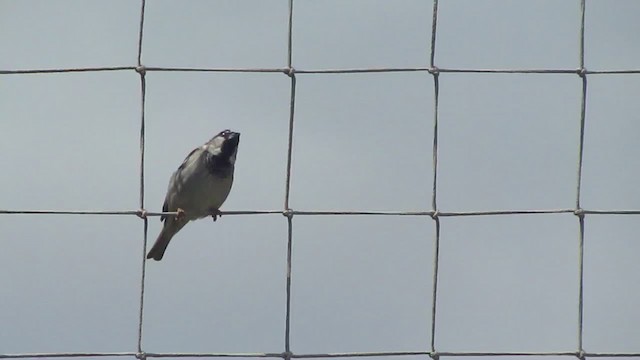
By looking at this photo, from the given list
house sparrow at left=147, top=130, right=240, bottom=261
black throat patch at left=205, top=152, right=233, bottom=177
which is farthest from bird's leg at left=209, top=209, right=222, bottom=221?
black throat patch at left=205, top=152, right=233, bottom=177

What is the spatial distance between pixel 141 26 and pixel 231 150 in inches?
83.0

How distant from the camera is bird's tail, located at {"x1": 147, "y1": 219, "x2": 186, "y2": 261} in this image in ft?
24.9

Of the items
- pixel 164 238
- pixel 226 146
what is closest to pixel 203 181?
pixel 226 146

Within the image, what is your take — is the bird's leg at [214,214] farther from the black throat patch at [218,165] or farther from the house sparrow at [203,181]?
the black throat patch at [218,165]

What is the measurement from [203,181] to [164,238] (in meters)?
0.55

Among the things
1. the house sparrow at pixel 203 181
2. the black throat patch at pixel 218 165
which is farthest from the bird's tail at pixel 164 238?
the black throat patch at pixel 218 165

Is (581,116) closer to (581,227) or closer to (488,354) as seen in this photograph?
(581,227)

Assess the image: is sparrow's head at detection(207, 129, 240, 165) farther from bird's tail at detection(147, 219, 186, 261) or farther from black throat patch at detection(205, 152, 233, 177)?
bird's tail at detection(147, 219, 186, 261)

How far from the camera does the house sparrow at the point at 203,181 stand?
23.7ft

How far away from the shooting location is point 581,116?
5.27 meters

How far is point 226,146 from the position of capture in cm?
738

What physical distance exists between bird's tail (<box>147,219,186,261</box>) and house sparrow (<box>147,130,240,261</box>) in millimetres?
114

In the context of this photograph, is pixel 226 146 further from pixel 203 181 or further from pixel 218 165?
pixel 203 181

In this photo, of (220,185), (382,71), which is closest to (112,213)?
(382,71)
